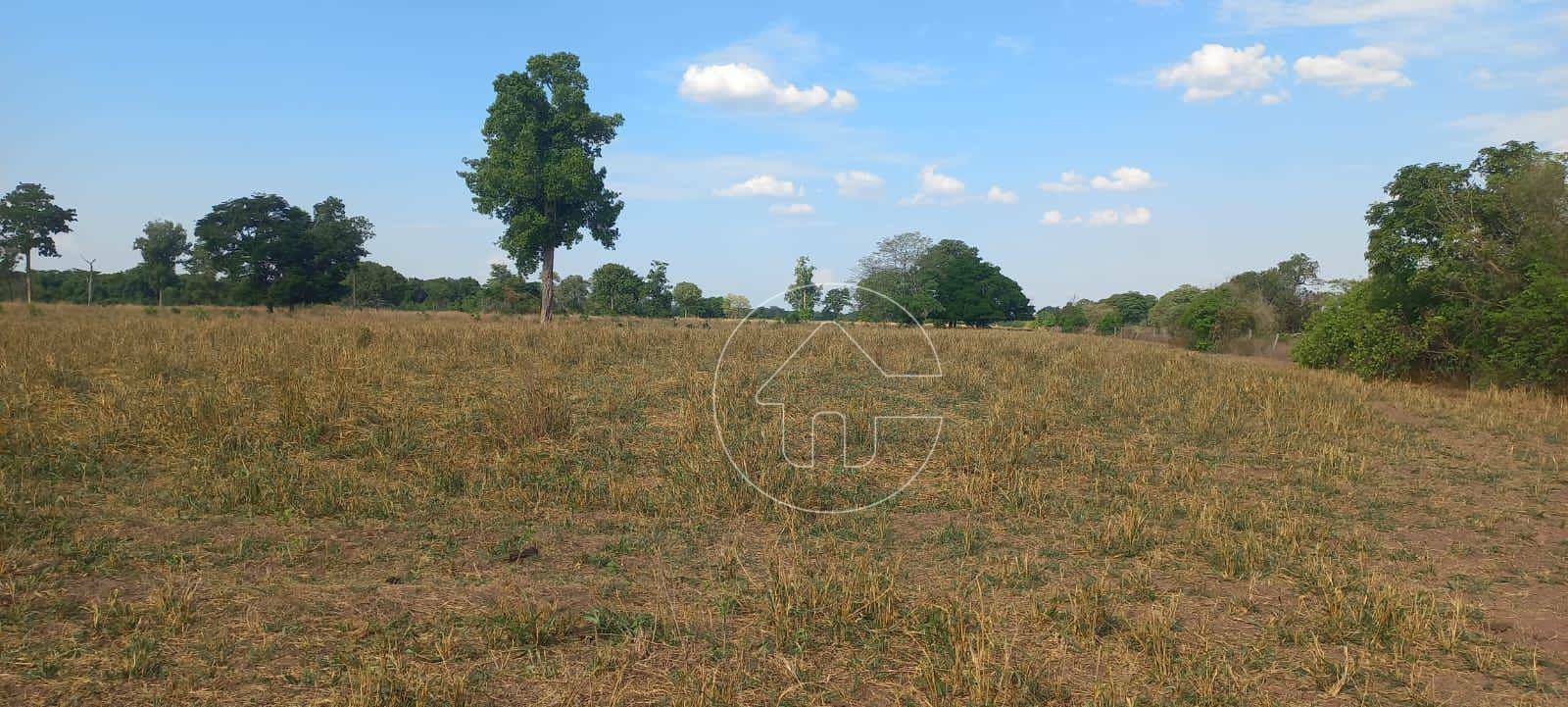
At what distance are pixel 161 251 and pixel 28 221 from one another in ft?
68.0

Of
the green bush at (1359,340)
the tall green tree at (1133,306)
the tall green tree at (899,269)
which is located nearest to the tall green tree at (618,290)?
the tall green tree at (899,269)

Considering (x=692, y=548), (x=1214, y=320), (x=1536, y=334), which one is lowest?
(x=692, y=548)

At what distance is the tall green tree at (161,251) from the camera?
73688 mm

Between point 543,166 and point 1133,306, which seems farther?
point 1133,306

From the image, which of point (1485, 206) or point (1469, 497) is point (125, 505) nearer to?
point (1469, 497)

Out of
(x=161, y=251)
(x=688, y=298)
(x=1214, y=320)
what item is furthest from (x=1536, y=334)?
(x=161, y=251)

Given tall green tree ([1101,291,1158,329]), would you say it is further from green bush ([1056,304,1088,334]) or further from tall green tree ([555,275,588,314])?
tall green tree ([555,275,588,314])


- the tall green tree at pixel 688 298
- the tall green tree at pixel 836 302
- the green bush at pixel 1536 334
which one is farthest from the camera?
the tall green tree at pixel 688 298

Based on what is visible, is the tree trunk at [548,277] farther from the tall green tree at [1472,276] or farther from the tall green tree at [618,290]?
the tall green tree at [1472,276]

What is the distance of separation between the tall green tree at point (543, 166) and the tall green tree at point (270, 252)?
60.6 ft

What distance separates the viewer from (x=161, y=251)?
2980 inches

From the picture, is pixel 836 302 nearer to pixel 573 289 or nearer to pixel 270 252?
pixel 270 252

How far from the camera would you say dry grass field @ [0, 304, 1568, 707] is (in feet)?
13.7

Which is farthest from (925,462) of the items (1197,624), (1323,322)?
(1323,322)
